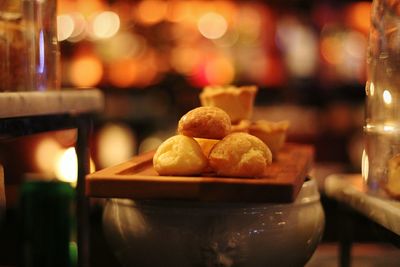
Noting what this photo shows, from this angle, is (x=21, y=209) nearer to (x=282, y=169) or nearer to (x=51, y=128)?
(x=51, y=128)

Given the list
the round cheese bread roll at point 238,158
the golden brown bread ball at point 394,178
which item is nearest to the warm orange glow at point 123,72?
the golden brown bread ball at point 394,178

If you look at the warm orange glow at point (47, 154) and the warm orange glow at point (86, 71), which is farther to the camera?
the warm orange glow at point (86, 71)

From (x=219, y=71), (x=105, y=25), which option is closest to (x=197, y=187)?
(x=219, y=71)

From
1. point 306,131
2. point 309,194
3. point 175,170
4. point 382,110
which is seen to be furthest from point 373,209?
point 306,131

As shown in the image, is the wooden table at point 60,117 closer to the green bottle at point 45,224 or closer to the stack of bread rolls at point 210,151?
the green bottle at point 45,224

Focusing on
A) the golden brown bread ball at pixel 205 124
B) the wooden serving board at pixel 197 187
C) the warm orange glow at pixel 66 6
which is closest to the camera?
the wooden serving board at pixel 197 187

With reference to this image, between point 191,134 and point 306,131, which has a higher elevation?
point 191,134
